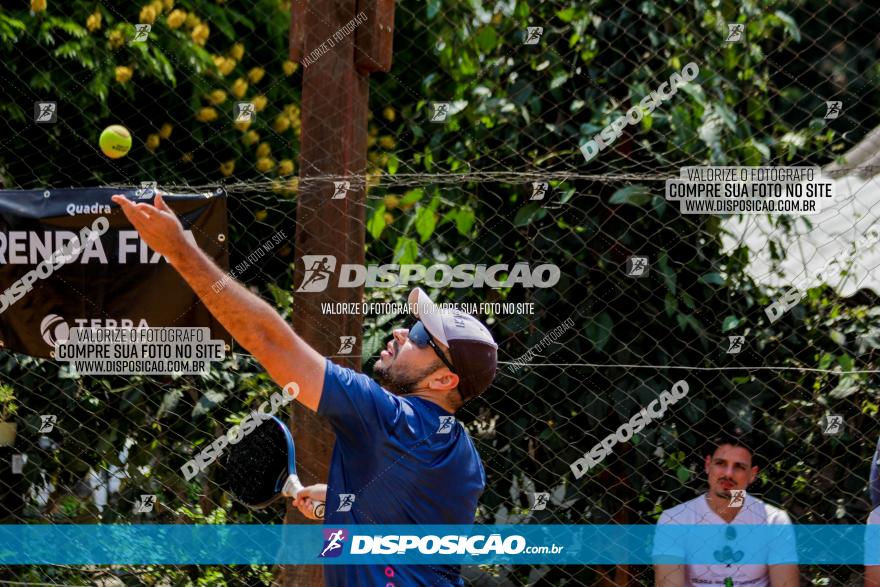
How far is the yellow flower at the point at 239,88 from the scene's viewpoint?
5055 mm

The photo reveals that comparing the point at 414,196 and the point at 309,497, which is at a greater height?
the point at 414,196

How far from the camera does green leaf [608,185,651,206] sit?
4059 millimetres

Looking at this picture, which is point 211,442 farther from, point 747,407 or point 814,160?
point 814,160

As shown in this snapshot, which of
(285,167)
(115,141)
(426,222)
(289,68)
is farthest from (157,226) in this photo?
(289,68)

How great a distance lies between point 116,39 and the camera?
4875 mm

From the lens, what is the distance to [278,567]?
407cm

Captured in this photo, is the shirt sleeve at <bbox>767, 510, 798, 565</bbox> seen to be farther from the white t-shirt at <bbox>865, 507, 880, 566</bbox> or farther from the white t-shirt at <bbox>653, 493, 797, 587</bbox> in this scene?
the white t-shirt at <bbox>865, 507, 880, 566</bbox>

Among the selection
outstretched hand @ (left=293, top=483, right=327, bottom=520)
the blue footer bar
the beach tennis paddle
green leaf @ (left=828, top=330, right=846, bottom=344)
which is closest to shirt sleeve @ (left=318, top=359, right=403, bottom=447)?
outstretched hand @ (left=293, top=483, right=327, bottom=520)

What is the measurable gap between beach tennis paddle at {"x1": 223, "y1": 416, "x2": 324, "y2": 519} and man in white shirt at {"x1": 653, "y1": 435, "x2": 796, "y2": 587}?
1309 mm

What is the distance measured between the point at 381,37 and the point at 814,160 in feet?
6.28

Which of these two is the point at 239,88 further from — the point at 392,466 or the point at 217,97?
the point at 392,466

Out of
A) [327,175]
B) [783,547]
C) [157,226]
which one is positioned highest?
[327,175]

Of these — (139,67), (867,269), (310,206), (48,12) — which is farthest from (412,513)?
(48,12)

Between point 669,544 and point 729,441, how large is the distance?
450mm
